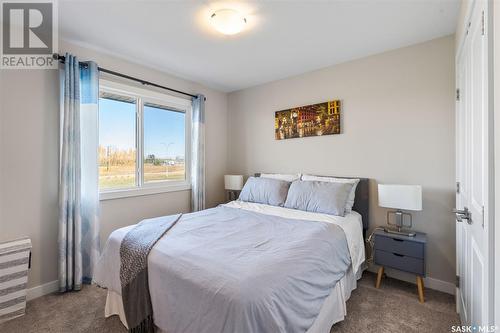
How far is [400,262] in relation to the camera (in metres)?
2.25

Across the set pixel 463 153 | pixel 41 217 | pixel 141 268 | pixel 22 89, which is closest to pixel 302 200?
pixel 463 153

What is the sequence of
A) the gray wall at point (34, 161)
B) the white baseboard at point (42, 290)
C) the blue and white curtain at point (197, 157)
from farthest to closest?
the blue and white curtain at point (197, 157) → the white baseboard at point (42, 290) → the gray wall at point (34, 161)

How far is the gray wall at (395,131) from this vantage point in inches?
92.7

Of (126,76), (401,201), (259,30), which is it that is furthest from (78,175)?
(401,201)

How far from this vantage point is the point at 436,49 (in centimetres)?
240

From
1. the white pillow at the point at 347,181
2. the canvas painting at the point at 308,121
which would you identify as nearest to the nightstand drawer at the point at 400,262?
the white pillow at the point at 347,181

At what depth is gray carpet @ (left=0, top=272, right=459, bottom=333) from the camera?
1.83 m

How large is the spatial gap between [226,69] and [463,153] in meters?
2.74

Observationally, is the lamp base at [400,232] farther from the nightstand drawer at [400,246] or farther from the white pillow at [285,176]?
the white pillow at [285,176]

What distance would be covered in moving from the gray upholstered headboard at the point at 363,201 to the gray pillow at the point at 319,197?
0.23 metres

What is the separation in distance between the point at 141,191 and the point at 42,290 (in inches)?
52.9

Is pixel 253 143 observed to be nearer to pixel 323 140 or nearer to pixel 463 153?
pixel 323 140

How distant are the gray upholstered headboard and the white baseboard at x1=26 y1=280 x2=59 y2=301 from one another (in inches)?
132

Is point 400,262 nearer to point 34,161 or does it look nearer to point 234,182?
point 234,182
